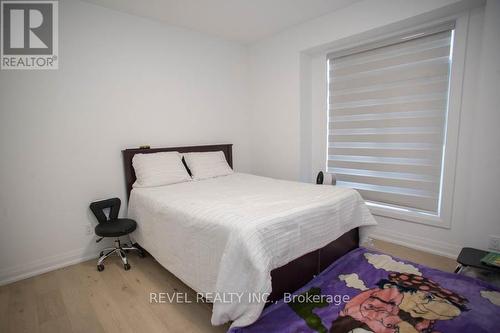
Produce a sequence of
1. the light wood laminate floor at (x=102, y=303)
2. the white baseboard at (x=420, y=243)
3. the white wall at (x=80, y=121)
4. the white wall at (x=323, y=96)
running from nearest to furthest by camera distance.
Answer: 1. the light wood laminate floor at (x=102, y=303)
2. the white wall at (x=323, y=96)
3. the white wall at (x=80, y=121)
4. the white baseboard at (x=420, y=243)

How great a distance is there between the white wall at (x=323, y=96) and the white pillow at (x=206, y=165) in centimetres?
87

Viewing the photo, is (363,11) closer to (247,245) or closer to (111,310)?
(247,245)

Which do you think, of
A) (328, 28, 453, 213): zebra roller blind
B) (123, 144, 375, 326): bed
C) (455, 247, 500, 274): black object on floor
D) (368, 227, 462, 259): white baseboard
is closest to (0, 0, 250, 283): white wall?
(123, 144, 375, 326): bed

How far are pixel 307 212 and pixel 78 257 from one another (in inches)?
95.0

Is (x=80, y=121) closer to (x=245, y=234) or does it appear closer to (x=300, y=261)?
(x=245, y=234)

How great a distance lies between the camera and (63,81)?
95.3 inches

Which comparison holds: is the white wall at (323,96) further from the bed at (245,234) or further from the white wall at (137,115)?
the bed at (245,234)

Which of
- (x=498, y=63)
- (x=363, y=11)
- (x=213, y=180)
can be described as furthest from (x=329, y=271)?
(x=363, y=11)

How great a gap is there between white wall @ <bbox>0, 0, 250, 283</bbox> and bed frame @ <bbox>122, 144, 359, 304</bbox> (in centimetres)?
11

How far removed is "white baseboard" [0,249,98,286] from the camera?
2.21 metres

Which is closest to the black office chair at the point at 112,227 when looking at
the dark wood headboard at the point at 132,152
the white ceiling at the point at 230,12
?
the dark wood headboard at the point at 132,152

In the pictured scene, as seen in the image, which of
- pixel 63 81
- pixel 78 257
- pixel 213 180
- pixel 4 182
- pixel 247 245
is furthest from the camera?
pixel 213 180

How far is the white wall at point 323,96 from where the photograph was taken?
2.12 m

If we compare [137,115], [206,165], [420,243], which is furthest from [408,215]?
[137,115]
